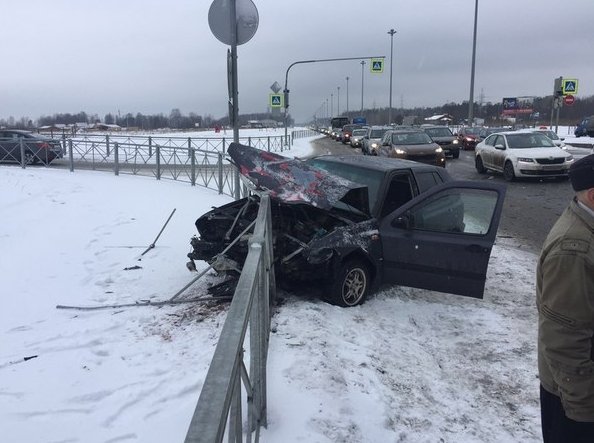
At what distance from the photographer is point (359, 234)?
5.35m

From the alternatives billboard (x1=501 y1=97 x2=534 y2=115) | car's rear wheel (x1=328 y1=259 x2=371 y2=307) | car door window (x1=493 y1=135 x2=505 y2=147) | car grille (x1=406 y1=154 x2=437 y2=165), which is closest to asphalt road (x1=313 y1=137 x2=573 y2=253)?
car grille (x1=406 y1=154 x2=437 y2=165)

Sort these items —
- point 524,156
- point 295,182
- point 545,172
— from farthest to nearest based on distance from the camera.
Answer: point 524,156, point 545,172, point 295,182

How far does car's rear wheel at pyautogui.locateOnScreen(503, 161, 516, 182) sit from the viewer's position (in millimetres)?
17077

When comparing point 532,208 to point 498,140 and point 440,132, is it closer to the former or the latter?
point 498,140

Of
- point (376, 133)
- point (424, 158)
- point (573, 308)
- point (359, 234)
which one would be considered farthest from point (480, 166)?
point (573, 308)

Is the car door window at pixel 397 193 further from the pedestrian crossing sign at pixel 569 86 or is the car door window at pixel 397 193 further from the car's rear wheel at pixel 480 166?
the pedestrian crossing sign at pixel 569 86

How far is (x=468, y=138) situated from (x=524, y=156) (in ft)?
71.2

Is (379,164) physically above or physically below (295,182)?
above

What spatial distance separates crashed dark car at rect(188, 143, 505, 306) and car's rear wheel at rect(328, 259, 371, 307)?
0.4 inches

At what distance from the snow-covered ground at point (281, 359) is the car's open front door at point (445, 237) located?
402mm

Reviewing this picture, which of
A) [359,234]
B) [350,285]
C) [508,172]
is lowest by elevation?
[350,285]

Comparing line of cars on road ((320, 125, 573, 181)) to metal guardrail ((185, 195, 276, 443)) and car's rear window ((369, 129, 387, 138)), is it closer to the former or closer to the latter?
car's rear window ((369, 129, 387, 138))

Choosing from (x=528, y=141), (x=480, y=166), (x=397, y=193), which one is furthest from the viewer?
(x=480, y=166)

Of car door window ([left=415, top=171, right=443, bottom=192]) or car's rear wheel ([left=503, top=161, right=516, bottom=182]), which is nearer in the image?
car door window ([left=415, top=171, right=443, bottom=192])
